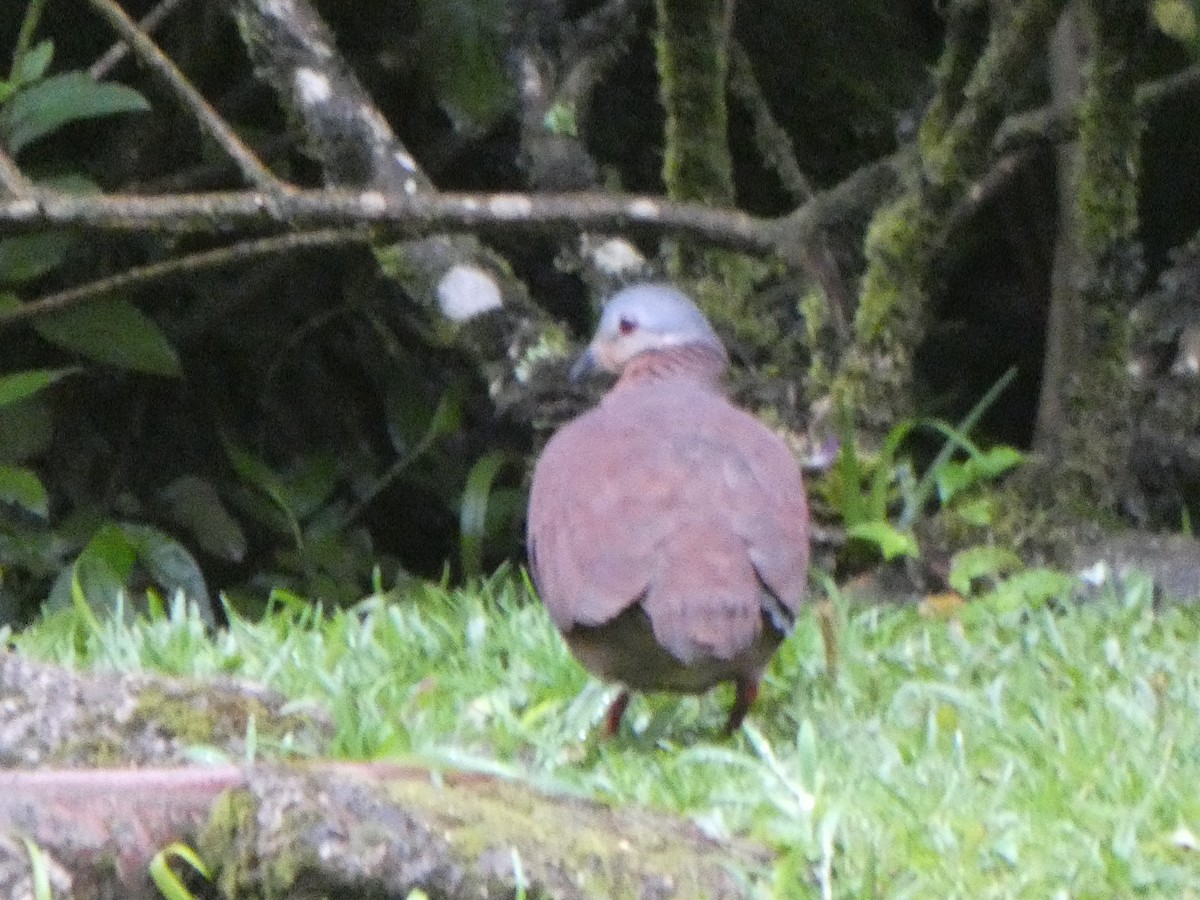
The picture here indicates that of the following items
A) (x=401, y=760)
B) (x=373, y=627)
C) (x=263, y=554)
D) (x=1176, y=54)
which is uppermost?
(x=1176, y=54)

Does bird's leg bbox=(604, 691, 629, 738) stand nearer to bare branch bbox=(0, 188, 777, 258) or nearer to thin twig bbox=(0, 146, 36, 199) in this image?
bare branch bbox=(0, 188, 777, 258)

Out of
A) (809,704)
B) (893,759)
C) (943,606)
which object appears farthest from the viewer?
(943,606)

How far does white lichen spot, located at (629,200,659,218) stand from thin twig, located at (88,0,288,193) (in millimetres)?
1075

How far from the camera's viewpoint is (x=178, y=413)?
8180mm

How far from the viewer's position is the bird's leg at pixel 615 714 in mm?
4270

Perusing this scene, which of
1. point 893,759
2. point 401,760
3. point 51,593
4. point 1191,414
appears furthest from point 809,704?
point 51,593

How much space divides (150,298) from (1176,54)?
4301mm

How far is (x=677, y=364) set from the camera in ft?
16.6

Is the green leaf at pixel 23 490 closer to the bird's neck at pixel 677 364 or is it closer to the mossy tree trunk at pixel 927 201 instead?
the bird's neck at pixel 677 364

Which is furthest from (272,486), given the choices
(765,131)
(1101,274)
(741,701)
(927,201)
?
(741,701)

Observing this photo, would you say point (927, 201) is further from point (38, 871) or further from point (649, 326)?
point (38, 871)

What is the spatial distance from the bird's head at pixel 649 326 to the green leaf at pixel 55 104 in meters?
2.27

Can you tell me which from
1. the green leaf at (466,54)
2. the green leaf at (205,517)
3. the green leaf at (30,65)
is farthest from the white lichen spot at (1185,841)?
the green leaf at (30,65)

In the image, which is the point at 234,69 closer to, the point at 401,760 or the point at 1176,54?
the point at 1176,54
